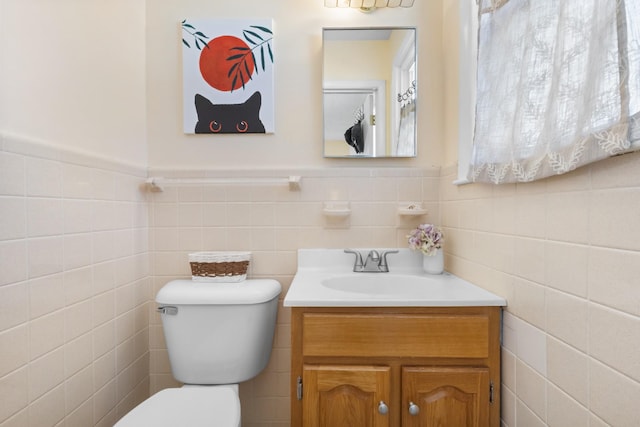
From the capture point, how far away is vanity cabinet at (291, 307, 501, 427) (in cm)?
103

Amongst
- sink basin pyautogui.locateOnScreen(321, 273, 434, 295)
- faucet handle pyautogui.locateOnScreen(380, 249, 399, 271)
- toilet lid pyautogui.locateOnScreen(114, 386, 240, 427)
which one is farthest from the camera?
faucet handle pyautogui.locateOnScreen(380, 249, 399, 271)

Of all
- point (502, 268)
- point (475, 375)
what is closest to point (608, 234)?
point (502, 268)

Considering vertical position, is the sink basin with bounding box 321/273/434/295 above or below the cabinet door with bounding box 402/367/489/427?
above

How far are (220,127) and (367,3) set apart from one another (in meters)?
0.88

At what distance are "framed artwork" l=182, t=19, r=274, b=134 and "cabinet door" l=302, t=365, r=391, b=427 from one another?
106cm

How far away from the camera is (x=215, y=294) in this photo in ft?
4.25

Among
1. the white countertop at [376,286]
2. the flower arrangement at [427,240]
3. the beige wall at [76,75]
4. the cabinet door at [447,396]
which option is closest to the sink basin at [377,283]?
the white countertop at [376,286]

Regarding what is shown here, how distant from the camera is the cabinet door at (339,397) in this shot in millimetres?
1033

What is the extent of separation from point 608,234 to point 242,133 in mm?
1359

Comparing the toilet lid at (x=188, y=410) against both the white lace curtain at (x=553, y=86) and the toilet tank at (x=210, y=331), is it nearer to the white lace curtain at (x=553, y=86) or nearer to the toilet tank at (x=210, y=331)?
the toilet tank at (x=210, y=331)

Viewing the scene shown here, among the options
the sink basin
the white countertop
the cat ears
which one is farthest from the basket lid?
the cat ears

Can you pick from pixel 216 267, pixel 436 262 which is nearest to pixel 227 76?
pixel 216 267

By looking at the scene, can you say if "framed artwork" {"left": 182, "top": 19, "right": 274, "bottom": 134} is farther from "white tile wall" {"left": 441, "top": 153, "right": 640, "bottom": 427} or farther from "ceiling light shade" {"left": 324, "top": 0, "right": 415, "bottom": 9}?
"white tile wall" {"left": 441, "top": 153, "right": 640, "bottom": 427}

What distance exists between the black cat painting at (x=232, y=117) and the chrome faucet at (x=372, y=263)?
0.74 m
